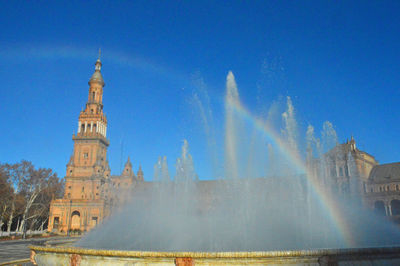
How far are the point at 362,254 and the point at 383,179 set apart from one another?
64072mm

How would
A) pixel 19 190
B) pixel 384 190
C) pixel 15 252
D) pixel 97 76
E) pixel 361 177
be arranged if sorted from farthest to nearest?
1. pixel 97 76
2. pixel 361 177
3. pixel 384 190
4. pixel 19 190
5. pixel 15 252

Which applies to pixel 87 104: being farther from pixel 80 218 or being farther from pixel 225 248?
pixel 225 248

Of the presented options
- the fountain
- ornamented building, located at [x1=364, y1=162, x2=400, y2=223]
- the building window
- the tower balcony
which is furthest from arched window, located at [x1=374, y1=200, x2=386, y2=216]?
the building window

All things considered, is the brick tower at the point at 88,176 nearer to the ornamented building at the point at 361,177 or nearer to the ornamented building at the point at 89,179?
the ornamented building at the point at 89,179

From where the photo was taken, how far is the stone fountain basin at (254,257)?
9258 millimetres

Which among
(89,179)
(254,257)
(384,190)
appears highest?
(89,179)

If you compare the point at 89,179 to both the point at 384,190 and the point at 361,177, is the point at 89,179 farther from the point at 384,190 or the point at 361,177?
the point at 384,190

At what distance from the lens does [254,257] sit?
9242 mm

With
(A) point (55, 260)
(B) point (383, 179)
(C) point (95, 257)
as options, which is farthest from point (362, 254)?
(B) point (383, 179)

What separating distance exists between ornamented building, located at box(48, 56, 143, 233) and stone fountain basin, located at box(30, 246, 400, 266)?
55.8 metres

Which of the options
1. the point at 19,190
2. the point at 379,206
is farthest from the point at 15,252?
the point at 379,206

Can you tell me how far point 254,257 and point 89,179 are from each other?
206ft


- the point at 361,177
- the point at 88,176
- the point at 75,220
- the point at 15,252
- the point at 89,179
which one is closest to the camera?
the point at 15,252

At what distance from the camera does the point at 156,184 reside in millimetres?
37219
